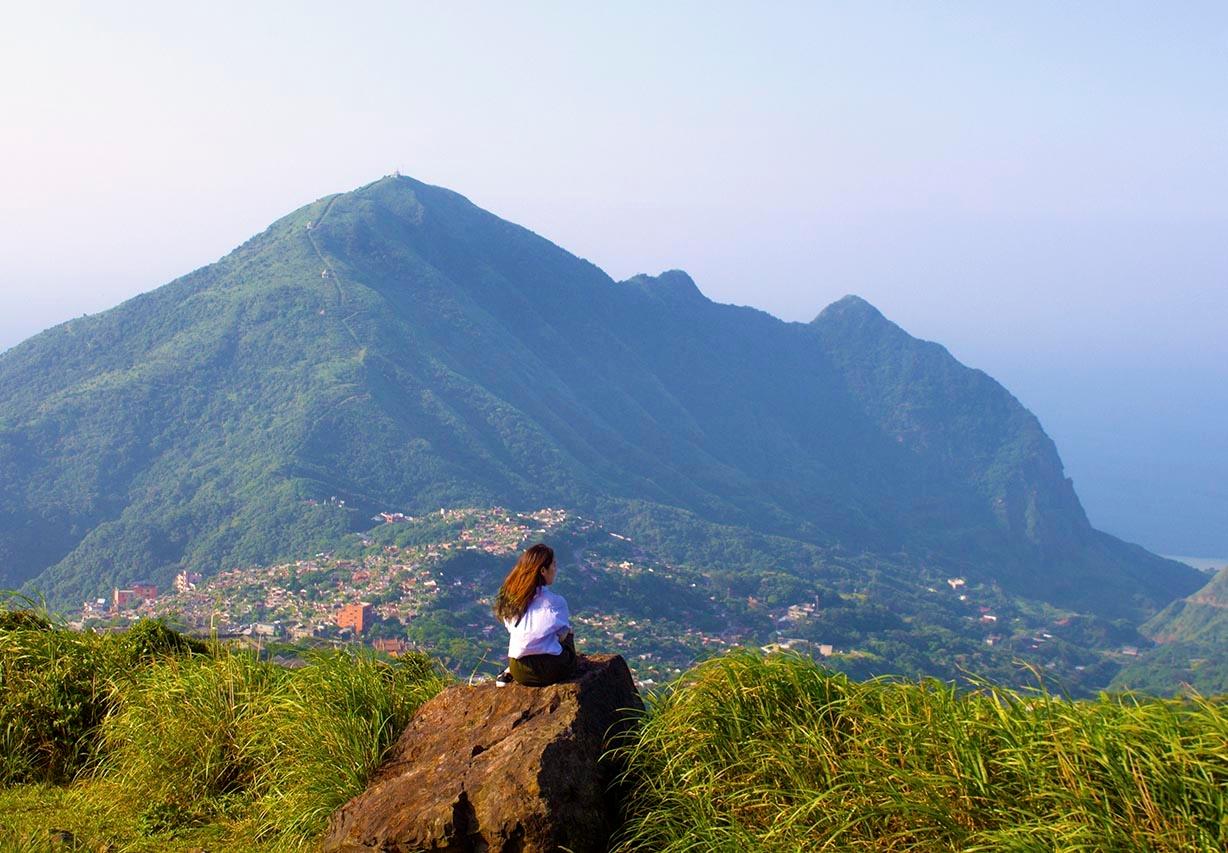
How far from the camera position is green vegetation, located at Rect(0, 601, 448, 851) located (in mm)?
6488

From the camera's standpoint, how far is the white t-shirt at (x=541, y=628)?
627 cm

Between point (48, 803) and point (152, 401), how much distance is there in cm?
7979

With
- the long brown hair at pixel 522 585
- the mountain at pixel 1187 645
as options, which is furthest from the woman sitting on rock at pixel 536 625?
the mountain at pixel 1187 645

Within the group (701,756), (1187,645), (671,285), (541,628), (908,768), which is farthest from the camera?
(671,285)

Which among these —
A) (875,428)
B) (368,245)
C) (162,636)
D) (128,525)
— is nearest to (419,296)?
(368,245)

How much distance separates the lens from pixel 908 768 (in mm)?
5234

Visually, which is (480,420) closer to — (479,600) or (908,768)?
(479,600)

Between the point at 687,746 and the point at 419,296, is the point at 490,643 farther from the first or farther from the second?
the point at 419,296

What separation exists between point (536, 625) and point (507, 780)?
1.04 m

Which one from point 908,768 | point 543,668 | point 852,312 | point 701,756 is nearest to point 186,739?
point 543,668

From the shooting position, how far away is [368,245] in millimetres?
120750

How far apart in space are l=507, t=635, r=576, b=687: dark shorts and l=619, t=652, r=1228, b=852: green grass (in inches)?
22.7

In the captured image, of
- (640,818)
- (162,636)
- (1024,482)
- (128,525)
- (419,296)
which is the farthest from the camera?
(1024,482)

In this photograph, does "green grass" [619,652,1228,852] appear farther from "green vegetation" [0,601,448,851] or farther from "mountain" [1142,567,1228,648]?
"mountain" [1142,567,1228,648]
